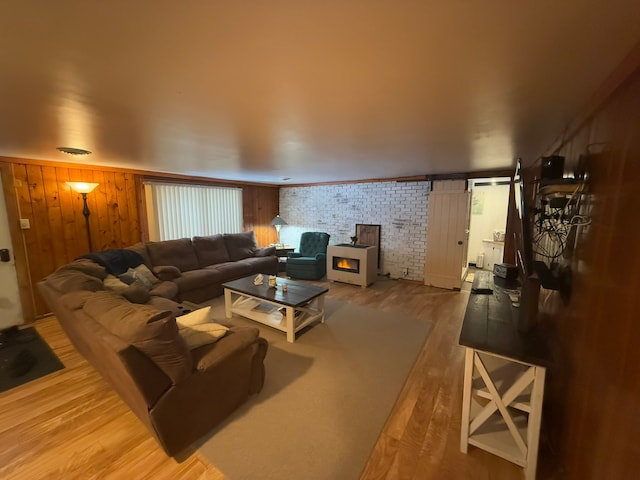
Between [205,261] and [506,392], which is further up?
[205,261]

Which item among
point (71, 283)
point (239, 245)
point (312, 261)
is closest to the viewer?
point (71, 283)

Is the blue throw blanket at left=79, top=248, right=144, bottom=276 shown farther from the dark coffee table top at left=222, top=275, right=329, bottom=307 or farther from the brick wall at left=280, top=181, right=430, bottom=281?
the brick wall at left=280, top=181, right=430, bottom=281

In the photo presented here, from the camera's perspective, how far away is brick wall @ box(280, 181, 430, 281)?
526cm

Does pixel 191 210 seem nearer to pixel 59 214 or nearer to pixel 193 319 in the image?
pixel 59 214

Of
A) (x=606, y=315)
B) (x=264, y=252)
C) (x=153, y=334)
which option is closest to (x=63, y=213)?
(x=264, y=252)

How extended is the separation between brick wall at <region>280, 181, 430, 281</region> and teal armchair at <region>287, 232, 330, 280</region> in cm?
56

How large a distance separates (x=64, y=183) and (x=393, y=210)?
553 centimetres

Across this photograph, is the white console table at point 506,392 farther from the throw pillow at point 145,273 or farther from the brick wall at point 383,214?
the throw pillow at point 145,273

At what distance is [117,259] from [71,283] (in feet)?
4.58

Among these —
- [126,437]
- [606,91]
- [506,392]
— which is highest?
[606,91]

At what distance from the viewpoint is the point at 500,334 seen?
164 centimetres

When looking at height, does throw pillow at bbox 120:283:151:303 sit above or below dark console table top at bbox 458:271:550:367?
below

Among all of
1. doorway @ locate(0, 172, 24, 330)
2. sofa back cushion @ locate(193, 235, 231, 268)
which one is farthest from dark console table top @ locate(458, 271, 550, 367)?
doorway @ locate(0, 172, 24, 330)

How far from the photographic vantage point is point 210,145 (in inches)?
105
